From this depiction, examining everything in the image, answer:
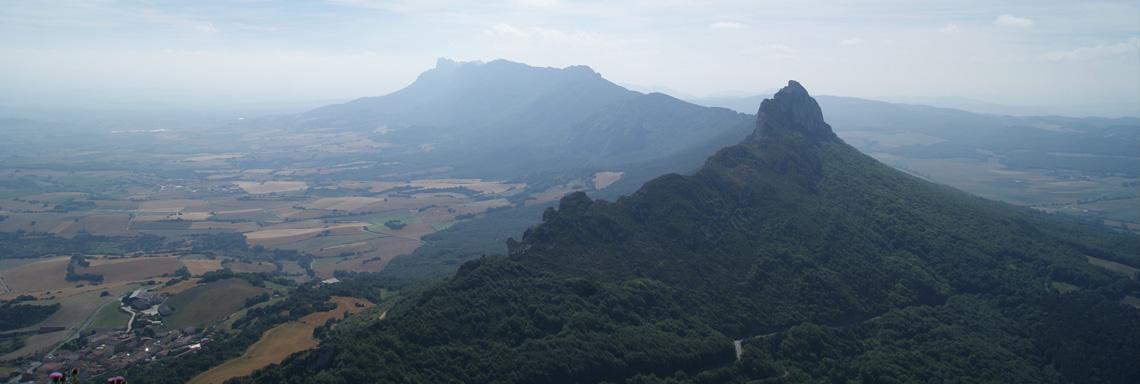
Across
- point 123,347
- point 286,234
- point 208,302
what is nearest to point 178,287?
point 208,302

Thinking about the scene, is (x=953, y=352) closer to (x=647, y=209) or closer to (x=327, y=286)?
(x=647, y=209)

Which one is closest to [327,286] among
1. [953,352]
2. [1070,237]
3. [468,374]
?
[468,374]

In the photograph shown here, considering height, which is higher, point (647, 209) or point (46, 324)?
point (647, 209)

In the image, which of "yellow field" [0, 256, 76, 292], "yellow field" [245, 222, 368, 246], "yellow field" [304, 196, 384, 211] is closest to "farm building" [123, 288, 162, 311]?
"yellow field" [0, 256, 76, 292]

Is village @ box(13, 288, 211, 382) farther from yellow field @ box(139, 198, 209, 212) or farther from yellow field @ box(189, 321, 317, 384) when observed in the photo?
yellow field @ box(139, 198, 209, 212)

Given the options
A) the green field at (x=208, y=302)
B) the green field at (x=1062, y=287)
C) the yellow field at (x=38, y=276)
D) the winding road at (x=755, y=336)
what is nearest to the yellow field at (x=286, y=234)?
the yellow field at (x=38, y=276)
